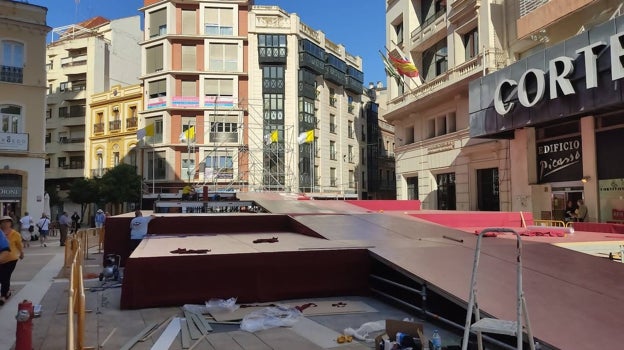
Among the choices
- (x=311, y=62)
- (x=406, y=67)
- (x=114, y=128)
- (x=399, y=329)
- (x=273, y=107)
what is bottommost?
(x=399, y=329)

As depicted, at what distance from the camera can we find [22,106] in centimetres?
2884

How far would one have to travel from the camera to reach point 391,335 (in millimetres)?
5504

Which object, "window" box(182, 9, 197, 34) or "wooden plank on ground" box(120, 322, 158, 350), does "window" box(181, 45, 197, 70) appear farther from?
"wooden plank on ground" box(120, 322, 158, 350)

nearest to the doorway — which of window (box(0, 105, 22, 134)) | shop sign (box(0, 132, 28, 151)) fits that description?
shop sign (box(0, 132, 28, 151))

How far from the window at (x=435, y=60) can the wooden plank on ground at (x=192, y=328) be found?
81.8ft

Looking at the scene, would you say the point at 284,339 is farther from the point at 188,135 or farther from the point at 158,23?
the point at 158,23

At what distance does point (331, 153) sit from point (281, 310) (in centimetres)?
4701

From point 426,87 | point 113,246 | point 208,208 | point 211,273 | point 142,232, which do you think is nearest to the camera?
point 211,273

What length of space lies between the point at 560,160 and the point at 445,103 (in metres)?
8.94

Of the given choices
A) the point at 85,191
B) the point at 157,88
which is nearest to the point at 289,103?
the point at 157,88

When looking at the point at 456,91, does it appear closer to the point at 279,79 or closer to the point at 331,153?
the point at 279,79

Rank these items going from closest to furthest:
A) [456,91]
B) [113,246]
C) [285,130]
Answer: [113,246], [456,91], [285,130]

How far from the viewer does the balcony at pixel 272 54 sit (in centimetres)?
4741

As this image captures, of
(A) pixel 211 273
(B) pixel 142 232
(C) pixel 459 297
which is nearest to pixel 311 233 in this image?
(A) pixel 211 273
